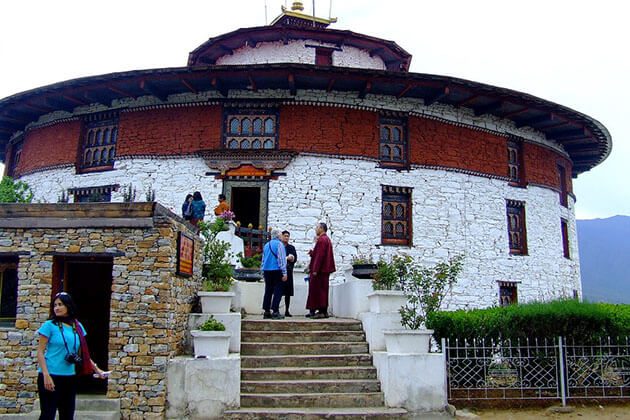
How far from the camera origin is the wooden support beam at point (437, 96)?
50.9 feet

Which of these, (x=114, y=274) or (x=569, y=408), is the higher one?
(x=114, y=274)

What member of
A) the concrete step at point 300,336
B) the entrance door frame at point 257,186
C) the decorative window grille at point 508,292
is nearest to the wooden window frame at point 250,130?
the entrance door frame at point 257,186

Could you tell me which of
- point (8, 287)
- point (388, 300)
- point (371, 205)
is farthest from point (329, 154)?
point (8, 287)

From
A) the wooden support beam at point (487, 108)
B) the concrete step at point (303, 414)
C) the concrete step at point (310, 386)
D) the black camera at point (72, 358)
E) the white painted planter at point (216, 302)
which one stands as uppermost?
the wooden support beam at point (487, 108)

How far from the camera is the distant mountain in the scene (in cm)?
6289

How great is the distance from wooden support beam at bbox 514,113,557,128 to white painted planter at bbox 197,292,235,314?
41.7 feet

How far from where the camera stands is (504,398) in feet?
29.1

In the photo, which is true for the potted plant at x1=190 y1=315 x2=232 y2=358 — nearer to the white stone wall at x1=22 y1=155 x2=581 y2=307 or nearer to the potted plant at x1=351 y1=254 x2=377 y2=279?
the potted plant at x1=351 y1=254 x2=377 y2=279

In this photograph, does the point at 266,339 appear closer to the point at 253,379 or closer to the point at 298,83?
the point at 253,379

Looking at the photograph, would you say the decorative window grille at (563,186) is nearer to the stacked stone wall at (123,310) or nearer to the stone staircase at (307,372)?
the stone staircase at (307,372)

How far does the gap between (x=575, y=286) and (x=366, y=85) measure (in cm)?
1075

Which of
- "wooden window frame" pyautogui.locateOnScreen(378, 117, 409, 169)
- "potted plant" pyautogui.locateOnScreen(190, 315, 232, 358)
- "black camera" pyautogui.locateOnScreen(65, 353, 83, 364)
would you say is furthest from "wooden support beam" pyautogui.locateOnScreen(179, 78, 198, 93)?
"black camera" pyautogui.locateOnScreen(65, 353, 83, 364)

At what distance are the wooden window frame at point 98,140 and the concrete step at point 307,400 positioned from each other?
1040 centimetres

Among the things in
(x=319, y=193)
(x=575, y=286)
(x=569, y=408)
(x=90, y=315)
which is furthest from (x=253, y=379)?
(x=575, y=286)
